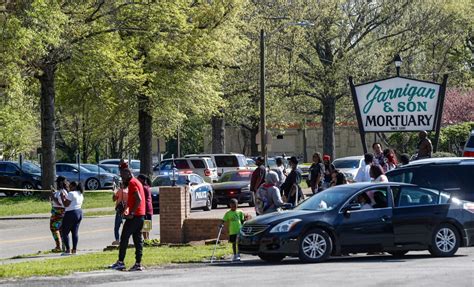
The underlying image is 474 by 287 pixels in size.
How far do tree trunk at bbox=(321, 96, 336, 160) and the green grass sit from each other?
110 feet

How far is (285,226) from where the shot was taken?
18156 mm

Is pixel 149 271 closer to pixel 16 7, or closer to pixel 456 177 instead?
pixel 456 177

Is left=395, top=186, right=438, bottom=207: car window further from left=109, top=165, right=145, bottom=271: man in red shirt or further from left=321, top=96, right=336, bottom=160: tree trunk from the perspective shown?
left=321, top=96, right=336, bottom=160: tree trunk

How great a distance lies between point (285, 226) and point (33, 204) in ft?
78.0

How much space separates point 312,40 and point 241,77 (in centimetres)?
443

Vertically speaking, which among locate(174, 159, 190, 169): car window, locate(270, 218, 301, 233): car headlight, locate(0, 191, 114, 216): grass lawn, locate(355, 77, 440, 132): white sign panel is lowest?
locate(270, 218, 301, 233): car headlight

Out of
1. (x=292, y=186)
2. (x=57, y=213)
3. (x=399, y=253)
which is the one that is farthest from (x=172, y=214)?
(x=399, y=253)

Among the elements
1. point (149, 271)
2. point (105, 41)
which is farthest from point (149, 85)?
point (149, 271)

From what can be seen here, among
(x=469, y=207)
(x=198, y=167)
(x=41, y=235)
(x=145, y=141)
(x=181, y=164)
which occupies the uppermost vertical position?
(x=145, y=141)

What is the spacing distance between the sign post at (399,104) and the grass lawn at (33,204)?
1449 cm

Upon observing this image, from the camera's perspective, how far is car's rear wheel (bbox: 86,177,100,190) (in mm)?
51875

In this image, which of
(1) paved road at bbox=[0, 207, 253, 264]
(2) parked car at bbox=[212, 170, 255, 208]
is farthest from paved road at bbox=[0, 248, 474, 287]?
(2) parked car at bbox=[212, 170, 255, 208]

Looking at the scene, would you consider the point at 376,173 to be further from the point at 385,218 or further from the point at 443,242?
the point at 443,242

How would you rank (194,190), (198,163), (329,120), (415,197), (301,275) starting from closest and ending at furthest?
(301,275) → (415,197) → (194,190) → (198,163) → (329,120)
